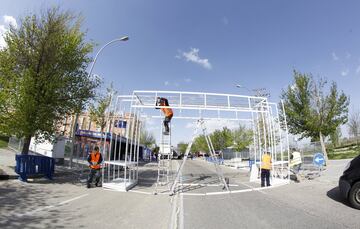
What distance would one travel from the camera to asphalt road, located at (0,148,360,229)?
20.1ft

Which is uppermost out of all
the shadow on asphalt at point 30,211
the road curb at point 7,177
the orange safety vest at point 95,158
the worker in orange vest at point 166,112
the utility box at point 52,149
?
the worker in orange vest at point 166,112

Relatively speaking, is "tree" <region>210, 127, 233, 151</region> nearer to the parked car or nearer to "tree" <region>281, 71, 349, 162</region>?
"tree" <region>281, 71, 349, 162</region>

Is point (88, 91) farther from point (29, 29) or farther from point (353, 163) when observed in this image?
point (353, 163)

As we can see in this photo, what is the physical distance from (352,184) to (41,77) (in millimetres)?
13581

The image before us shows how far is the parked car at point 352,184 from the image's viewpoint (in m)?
7.55

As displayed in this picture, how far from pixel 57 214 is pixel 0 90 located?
9.08 m

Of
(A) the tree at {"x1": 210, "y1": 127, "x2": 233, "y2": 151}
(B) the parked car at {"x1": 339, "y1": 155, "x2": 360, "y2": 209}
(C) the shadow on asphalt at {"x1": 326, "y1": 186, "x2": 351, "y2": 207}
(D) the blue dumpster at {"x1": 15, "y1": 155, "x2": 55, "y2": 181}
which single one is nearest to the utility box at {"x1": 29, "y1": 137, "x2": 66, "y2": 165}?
(D) the blue dumpster at {"x1": 15, "y1": 155, "x2": 55, "y2": 181}

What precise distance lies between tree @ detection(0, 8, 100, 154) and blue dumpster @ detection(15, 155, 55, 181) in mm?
1186

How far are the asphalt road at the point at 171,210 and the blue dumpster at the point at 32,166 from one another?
70.8 inches

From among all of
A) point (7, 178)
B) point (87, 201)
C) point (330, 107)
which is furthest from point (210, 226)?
point (330, 107)

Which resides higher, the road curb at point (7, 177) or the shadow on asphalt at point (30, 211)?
the road curb at point (7, 177)

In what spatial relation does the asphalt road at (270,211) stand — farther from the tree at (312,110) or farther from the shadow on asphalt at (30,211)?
the tree at (312,110)

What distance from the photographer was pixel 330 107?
28.0 meters

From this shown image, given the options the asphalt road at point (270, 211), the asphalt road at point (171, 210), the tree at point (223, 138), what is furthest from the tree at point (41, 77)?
the tree at point (223, 138)
